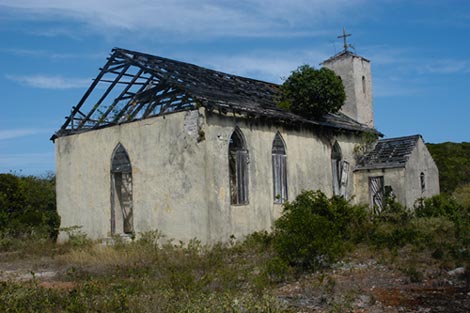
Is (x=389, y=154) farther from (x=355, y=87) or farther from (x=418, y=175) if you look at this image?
(x=355, y=87)

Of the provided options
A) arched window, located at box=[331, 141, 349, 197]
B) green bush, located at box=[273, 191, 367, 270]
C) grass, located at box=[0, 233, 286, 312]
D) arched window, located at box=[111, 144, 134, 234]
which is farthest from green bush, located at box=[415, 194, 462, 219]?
arched window, located at box=[111, 144, 134, 234]

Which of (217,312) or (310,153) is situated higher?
(310,153)

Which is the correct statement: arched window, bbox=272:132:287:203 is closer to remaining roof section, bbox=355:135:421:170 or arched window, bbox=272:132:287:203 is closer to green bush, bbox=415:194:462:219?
green bush, bbox=415:194:462:219

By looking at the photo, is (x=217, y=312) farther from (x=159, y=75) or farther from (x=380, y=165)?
(x=380, y=165)

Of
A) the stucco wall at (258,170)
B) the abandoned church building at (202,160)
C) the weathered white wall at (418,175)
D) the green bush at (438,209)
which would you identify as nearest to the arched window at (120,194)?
the abandoned church building at (202,160)

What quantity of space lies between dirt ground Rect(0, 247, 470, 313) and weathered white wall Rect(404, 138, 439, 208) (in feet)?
28.8

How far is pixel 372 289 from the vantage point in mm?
9305

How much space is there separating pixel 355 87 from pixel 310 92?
6.26m

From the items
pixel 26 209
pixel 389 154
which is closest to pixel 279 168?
pixel 389 154

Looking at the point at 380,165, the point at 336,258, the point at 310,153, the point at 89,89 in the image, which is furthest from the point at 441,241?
the point at 89,89

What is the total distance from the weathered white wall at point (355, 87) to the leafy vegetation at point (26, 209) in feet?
45.6

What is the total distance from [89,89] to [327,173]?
9224 mm

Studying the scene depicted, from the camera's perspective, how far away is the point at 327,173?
19938 millimetres

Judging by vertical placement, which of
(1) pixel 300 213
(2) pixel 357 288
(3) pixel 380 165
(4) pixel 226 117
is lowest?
(2) pixel 357 288
